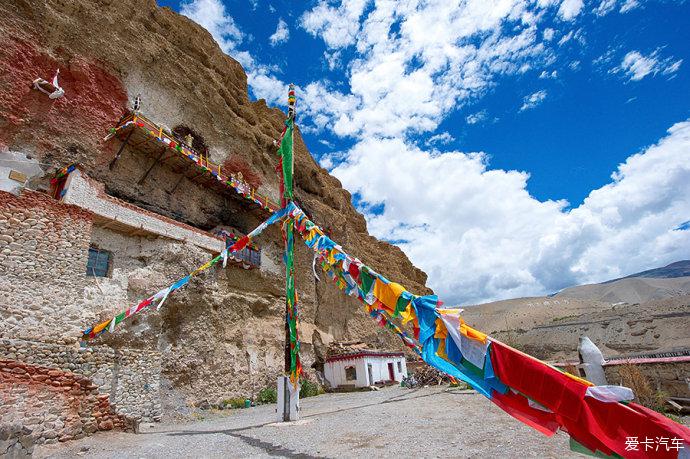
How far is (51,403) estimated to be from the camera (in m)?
9.50

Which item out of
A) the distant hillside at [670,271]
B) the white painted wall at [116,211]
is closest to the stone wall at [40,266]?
the white painted wall at [116,211]

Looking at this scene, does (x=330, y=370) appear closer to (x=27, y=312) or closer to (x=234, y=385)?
(x=234, y=385)

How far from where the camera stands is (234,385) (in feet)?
61.9

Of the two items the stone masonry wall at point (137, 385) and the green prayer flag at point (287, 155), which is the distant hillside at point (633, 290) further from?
the stone masonry wall at point (137, 385)

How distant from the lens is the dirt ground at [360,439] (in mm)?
6121

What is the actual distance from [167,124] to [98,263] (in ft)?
32.7

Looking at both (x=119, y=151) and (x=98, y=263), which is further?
(x=119, y=151)

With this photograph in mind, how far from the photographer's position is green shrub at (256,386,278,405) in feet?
65.1

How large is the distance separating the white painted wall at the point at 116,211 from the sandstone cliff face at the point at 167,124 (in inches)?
29.2

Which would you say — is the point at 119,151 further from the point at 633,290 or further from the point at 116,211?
the point at 633,290

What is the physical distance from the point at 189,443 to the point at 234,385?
34.2 ft

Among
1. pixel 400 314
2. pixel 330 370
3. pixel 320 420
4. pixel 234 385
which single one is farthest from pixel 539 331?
pixel 400 314

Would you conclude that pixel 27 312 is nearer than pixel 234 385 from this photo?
Yes

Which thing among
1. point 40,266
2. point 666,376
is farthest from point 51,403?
point 666,376
